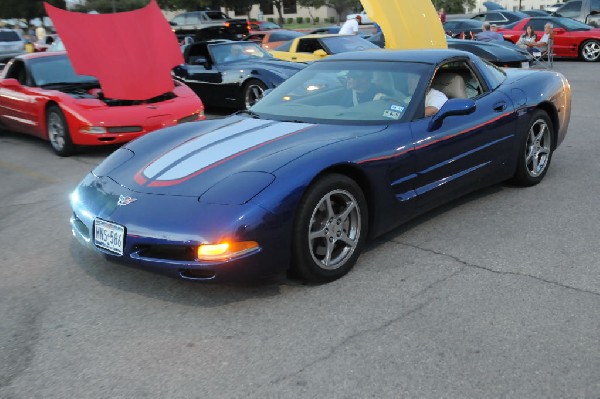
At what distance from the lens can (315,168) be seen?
3.49m

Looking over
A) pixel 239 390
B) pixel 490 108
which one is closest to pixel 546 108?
pixel 490 108

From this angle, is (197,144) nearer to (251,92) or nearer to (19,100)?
(19,100)

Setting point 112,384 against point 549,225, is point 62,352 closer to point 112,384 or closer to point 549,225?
point 112,384

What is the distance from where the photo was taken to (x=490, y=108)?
16.0ft

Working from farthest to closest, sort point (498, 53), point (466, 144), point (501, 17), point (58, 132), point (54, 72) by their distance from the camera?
point (501, 17), point (498, 53), point (54, 72), point (58, 132), point (466, 144)

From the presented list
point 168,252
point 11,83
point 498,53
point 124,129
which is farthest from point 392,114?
point 498,53

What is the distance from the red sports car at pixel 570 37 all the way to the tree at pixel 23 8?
37.5 m

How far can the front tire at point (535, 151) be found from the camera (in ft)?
17.3

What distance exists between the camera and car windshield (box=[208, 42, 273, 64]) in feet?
36.4

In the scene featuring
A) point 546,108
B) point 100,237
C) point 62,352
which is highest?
point 546,108

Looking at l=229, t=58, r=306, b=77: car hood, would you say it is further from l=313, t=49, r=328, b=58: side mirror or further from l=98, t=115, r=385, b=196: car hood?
l=98, t=115, r=385, b=196: car hood

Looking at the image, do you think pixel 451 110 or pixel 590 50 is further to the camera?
pixel 590 50

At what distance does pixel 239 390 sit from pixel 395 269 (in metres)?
1.54

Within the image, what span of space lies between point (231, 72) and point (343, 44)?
2.67 metres
